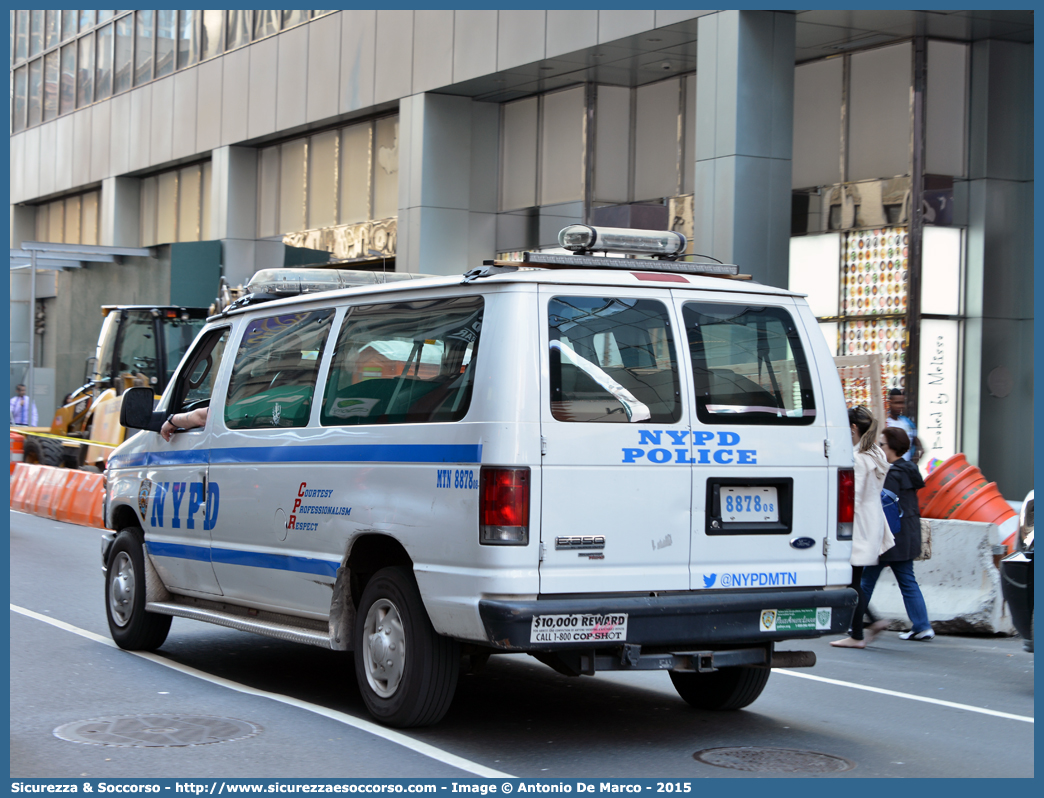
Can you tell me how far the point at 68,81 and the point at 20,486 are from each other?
2304cm

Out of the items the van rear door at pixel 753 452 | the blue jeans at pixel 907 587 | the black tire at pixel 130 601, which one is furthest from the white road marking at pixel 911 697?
the black tire at pixel 130 601

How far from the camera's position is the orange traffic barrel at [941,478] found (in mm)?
11727

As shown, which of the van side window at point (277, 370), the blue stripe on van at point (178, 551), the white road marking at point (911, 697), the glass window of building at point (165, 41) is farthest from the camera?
the glass window of building at point (165, 41)

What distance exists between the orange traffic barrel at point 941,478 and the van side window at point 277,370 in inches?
257

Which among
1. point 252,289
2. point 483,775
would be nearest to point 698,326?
point 483,775

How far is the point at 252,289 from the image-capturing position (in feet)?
29.0

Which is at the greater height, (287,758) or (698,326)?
(698,326)

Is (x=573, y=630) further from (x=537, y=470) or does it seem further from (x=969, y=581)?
(x=969, y=581)

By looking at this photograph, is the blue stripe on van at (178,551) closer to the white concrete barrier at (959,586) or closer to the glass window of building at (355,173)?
the white concrete barrier at (959,586)

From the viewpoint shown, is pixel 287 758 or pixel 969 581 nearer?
pixel 287 758

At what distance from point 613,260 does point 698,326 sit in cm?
55

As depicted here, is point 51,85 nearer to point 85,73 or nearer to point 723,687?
point 85,73

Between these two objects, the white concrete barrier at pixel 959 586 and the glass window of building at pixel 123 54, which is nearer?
the white concrete barrier at pixel 959 586

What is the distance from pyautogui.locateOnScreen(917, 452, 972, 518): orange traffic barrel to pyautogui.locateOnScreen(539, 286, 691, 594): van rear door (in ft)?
20.4
